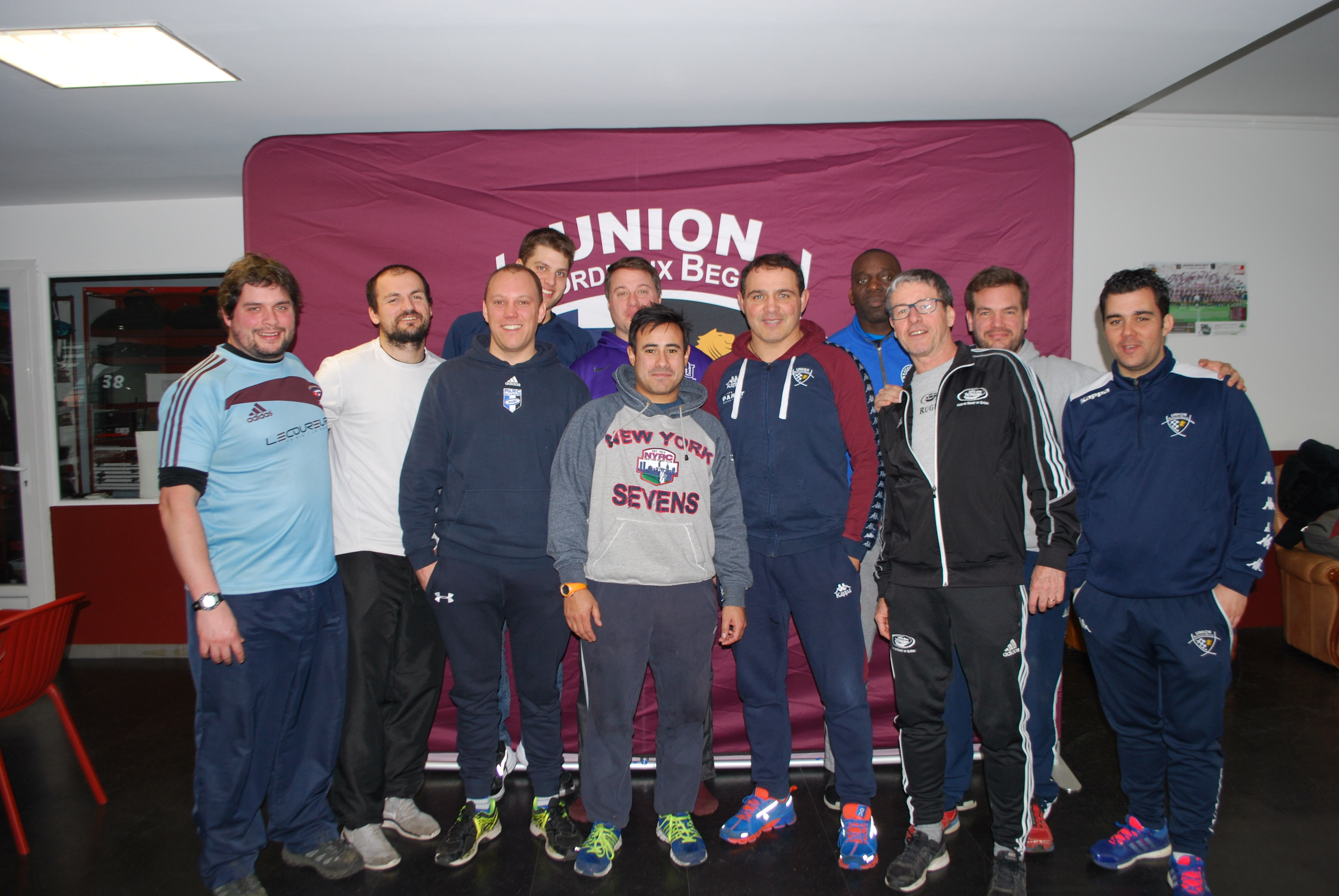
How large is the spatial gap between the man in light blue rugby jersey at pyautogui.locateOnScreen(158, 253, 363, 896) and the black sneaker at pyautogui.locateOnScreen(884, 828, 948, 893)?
5.61 feet

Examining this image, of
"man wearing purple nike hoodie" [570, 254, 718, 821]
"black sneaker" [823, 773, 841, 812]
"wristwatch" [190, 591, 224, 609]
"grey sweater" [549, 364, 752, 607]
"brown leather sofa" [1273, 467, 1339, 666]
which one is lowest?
"black sneaker" [823, 773, 841, 812]

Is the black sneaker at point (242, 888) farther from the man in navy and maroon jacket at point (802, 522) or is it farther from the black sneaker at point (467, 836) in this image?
the man in navy and maroon jacket at point (802, 522)

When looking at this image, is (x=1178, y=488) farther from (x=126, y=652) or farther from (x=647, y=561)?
(x=126, y=652)

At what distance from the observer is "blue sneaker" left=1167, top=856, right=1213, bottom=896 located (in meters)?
2.03

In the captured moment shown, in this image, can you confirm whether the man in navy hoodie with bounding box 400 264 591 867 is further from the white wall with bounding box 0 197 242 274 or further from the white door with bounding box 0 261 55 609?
the white door with bounding box 0 261 55 609

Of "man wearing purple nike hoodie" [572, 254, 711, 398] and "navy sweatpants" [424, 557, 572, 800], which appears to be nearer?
"navy sweatpants" [424, 557, 572, 800]

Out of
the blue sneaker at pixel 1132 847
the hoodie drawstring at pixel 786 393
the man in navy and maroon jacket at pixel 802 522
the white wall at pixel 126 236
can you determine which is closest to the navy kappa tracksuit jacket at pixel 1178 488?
the man in navy and maroon jacket at pixel 802 522

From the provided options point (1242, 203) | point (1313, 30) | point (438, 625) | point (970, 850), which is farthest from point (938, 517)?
point (1242, 203)

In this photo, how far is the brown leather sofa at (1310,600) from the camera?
3.80 metres

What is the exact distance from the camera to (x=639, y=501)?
Answer: 2164 mm

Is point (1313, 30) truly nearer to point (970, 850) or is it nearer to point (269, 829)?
point (970, 850)

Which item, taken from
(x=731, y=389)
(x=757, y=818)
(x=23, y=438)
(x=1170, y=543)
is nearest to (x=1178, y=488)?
(x=1170, y=543)

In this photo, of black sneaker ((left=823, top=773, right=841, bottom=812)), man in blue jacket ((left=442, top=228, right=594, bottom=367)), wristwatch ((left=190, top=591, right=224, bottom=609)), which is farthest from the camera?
man in blue jacket ((left=442, top=228, right=594, bottom=367))

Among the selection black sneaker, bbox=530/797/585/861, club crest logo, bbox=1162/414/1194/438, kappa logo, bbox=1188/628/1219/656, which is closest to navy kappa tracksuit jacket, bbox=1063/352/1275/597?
club crest logo, bbox=1162/414/1194/438
